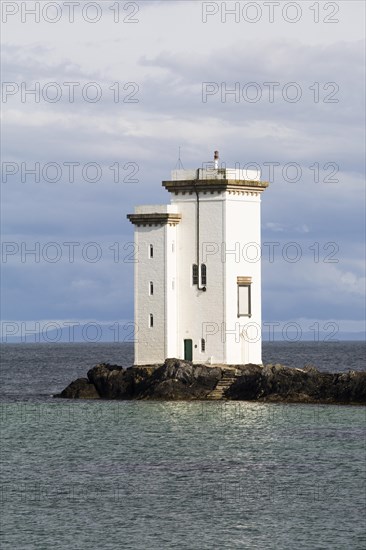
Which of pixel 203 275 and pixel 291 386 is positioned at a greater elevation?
Result: pixel 203 275

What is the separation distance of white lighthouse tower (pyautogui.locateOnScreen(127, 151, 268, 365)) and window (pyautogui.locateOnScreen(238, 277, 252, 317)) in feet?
0.18

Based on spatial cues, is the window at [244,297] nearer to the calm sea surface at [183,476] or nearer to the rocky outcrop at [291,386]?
the rocky outcrop at [291,386]

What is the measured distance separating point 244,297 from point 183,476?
26.1 m

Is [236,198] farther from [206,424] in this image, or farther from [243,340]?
[206,424]

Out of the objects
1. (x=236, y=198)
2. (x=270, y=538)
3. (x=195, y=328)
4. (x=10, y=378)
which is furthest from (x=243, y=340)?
(x=10, y=378)

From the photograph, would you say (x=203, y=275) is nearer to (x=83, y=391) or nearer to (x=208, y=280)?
(x=208, y=280)

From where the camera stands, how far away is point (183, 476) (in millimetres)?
46625

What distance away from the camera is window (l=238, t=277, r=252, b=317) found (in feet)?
235

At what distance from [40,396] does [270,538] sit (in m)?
47.2

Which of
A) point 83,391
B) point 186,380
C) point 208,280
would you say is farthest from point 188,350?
point 83,391

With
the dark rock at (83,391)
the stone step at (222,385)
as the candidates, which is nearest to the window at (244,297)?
the stone step at (222,385)

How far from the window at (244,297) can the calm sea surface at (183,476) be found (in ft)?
20.2

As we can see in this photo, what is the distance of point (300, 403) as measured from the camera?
6869cm

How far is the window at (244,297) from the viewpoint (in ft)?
235
